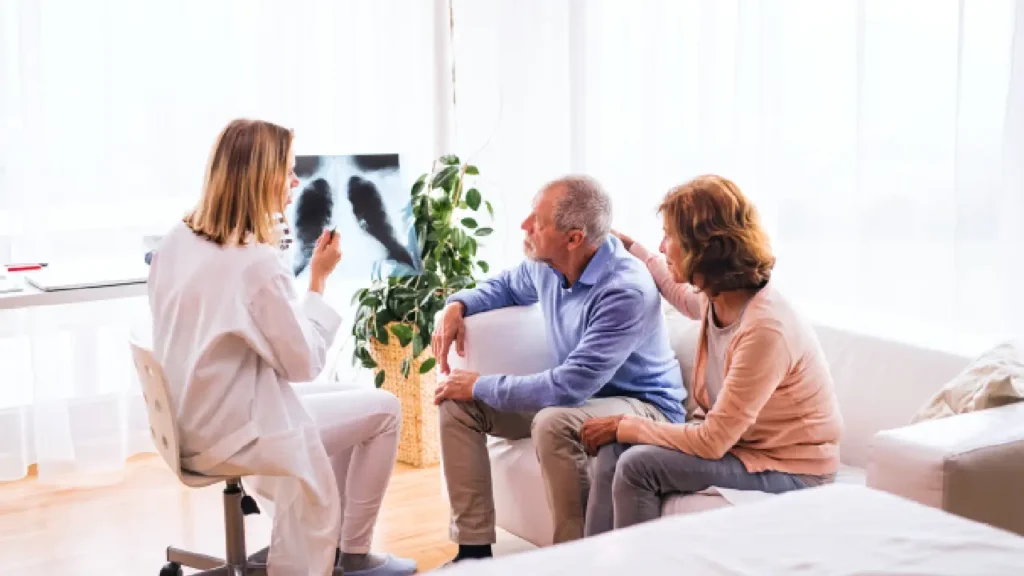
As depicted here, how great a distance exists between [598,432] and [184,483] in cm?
95

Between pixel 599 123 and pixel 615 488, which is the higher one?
pixel 599 123

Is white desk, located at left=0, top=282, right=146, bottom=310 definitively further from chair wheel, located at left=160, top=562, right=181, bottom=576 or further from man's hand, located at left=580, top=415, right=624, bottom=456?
man's hand, located at left=580, top=415, right=624, bottom=456

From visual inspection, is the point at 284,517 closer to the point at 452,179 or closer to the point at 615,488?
the point at 615,488

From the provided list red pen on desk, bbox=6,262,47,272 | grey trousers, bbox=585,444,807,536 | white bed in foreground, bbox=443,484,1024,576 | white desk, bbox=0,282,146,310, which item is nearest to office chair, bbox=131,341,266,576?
white desk, bbox=0,282,146,310

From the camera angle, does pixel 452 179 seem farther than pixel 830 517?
Yes

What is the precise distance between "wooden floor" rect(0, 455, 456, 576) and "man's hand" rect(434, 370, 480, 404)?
513 millimetres

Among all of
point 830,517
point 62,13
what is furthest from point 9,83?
point 830,517

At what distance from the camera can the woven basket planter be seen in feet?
14.2

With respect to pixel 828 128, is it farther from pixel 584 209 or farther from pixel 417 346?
pixel 417 346

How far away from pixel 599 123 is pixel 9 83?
2043 millimetres

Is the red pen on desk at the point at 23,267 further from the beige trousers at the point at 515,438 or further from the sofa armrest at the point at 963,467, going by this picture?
the sofa armrest at the point at 963,467

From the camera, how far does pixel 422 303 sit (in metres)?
4.18

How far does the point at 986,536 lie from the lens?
1.83 meters

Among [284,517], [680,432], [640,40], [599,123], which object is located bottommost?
[284,517]
